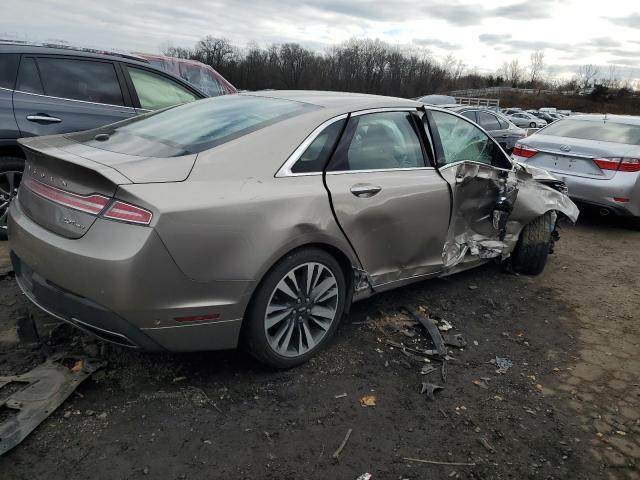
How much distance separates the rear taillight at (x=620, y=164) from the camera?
21.0 feet

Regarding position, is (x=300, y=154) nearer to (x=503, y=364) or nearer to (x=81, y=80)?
(x=503, y=364)

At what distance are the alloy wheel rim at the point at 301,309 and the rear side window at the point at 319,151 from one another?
1.77 feet

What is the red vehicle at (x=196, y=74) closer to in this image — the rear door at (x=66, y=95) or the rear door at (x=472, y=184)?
the rear door at (x=66, y=95)

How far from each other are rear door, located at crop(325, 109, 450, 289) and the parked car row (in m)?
2.95

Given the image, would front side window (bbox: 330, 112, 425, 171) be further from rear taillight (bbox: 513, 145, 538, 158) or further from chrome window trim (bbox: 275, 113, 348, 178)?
rear taillight (bbox: 513, 145, 538, 158)

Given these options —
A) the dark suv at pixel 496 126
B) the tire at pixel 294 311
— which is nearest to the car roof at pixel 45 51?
the tire at pixel 294 311

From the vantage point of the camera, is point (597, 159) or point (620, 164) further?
point (597, 159)

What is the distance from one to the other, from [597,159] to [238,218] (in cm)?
566

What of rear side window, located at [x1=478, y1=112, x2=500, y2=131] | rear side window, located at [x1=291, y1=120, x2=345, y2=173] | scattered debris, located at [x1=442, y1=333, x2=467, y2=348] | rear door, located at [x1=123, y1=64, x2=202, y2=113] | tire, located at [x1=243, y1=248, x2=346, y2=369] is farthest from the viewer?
rear side window, located at [x1=478, y1=112, x2=500, y2=131]

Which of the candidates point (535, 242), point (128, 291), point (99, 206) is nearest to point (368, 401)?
point (128, 291)

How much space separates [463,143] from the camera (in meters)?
4.22

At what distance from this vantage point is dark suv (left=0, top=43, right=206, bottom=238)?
4555 millimetres

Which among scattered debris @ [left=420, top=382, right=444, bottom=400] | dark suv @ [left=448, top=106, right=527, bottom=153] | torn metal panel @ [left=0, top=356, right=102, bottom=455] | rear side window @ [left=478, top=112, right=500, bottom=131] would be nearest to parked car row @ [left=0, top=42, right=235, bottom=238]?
torn metal panel @ [left=0, top=356, right=102, bottom=455]

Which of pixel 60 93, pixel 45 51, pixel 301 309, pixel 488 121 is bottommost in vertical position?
pixel 301 309
